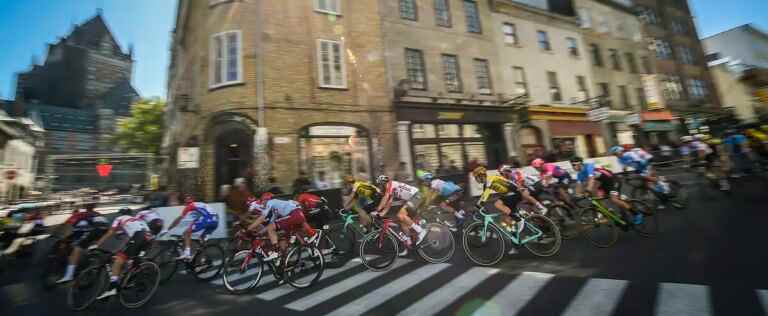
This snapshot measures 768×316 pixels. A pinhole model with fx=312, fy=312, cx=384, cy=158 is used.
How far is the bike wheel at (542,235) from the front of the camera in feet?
18.2

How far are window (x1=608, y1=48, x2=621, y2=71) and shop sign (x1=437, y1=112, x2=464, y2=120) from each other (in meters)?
17.0

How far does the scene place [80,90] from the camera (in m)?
73.2

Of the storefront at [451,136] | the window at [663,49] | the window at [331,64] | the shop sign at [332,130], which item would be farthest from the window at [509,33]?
the window at [663,49]

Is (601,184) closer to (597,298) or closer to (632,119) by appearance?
(597,298)

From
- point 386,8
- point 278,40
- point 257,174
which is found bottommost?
point 257,174

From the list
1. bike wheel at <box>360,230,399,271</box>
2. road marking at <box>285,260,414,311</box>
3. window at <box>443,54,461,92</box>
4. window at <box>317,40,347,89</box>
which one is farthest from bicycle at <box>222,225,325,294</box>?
window at <box>443,54,461,92</box>

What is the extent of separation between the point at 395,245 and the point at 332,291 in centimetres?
156

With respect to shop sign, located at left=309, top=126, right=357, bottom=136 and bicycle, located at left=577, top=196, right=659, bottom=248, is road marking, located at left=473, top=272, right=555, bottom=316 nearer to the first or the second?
bicycle, located at left=577, top=196, right=659, bottom=248

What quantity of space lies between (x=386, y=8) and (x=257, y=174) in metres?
10.5

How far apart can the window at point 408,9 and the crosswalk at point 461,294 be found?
1434 cm

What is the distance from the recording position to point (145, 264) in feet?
16.8

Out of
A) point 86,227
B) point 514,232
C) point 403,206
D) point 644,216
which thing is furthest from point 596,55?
point 86,227

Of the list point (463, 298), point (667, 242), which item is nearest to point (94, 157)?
point (463, 298)

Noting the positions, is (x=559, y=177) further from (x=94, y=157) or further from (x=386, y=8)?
(x=94, y=157)
